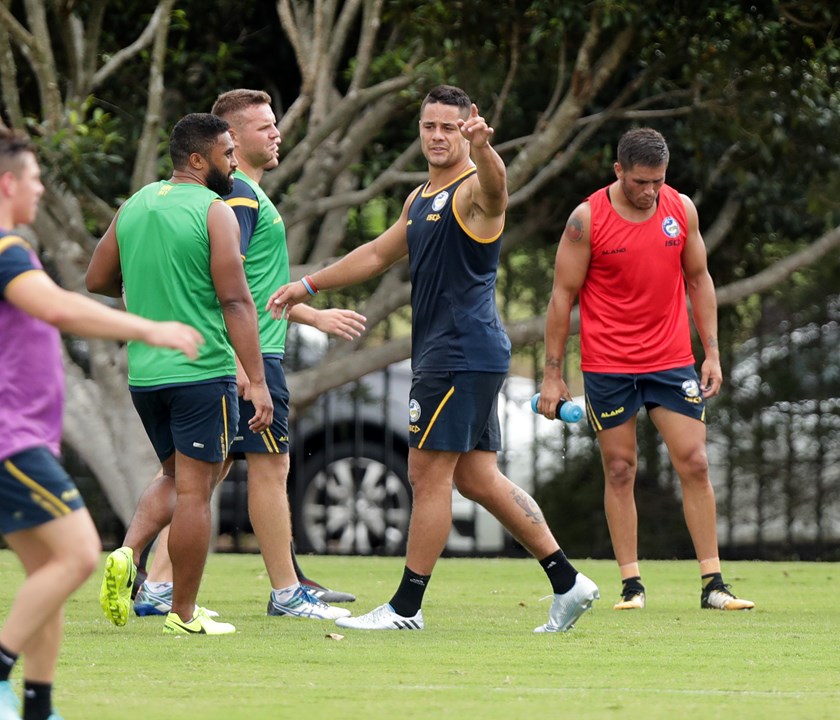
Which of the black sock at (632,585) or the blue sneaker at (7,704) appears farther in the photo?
the black sock at (632,585)

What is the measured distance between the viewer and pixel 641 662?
5.88 meters

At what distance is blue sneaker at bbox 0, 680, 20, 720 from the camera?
443 centimetres

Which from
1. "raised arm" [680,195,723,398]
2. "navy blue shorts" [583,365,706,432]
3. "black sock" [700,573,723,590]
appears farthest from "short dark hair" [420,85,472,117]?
"black sock" [700,573,723,590]

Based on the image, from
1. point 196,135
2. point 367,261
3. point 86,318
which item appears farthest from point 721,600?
point 86,318

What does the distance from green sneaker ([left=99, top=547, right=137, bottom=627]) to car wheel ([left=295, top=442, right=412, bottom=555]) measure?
6782mm

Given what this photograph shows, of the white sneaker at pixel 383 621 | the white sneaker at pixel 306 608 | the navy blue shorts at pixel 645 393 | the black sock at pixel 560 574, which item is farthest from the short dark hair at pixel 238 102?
the black sock at pixel 560 574

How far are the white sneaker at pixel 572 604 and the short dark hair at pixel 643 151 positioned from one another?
6.97 ft

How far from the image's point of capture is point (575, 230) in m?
8.01

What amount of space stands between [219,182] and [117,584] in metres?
1.63

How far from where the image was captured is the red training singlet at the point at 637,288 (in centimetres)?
798

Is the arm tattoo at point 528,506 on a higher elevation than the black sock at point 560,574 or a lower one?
higher

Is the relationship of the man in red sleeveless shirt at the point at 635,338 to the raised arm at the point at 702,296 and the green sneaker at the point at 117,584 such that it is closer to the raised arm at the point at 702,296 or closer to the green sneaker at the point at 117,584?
the raised arm at the point at 702,296

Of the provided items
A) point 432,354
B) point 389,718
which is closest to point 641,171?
point 432,354

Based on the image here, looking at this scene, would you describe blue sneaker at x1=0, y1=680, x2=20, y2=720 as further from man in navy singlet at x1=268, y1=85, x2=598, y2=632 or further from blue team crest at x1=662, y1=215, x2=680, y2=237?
blue team crest at x1=662, y1=215, x2=680, y2=237
